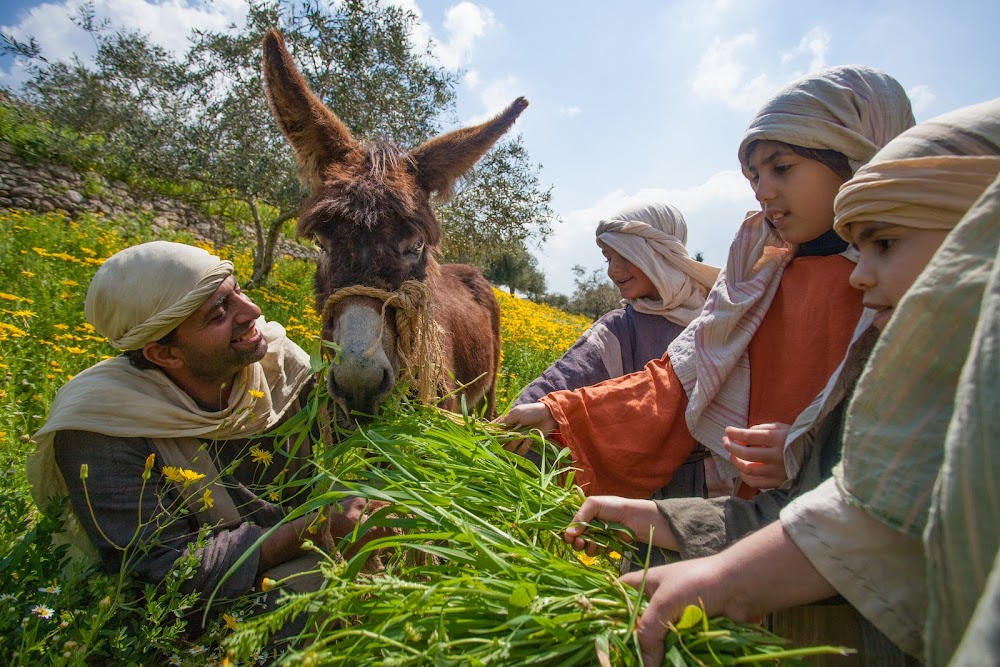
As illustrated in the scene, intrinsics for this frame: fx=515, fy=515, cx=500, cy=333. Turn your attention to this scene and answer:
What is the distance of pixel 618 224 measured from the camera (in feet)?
9.86

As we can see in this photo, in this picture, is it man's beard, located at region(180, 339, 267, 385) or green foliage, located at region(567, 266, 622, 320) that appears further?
green foliage, located at region(567, 266, 622, 320)

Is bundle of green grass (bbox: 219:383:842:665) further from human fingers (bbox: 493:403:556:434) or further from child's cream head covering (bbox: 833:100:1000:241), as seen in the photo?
child's cream head covering (bbox: 833:100:1000:241)

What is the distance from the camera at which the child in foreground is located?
1.93 ft

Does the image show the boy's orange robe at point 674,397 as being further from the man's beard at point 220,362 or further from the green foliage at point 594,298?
the green foliage at point 594,298

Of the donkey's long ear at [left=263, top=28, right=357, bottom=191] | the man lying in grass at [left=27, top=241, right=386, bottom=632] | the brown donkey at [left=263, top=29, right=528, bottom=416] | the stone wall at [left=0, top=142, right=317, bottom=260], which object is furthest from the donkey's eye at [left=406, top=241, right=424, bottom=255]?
the stone wall at [left=0, top=142, right=317, bottom=260]

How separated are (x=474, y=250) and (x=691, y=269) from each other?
7.81 metres

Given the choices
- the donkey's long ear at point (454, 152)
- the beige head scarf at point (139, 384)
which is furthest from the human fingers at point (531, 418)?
the donkey's long ear at point (454, 152)

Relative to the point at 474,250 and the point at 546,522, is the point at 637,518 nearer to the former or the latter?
the point at 546,522

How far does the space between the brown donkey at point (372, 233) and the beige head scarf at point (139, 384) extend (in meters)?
0.39

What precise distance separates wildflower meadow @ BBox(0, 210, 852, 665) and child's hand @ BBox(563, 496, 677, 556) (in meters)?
0.04

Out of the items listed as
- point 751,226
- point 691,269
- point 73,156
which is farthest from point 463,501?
point 73,156

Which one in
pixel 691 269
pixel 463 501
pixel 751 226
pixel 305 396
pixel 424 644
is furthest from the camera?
pixel 691 269

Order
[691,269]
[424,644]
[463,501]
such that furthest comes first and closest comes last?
[691,269] < [463,501] < [424,644]

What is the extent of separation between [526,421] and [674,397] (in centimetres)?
57
